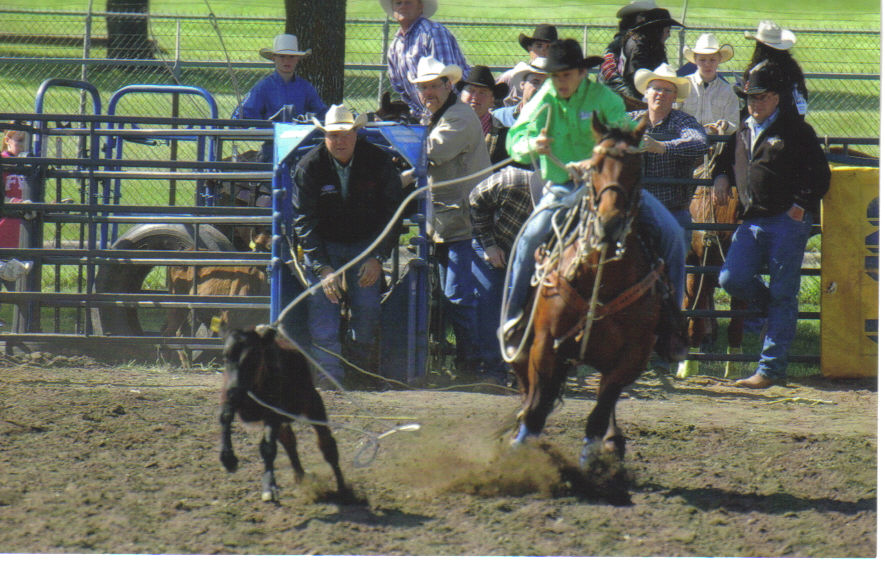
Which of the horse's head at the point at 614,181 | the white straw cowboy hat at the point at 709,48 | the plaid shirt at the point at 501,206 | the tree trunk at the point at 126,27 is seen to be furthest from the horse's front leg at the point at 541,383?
the tree trunk at the point at 126,27

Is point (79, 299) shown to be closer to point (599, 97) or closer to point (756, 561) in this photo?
point (599, 97)

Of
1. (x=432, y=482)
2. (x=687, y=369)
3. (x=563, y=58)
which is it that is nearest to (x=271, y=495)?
(x=432, y=482)

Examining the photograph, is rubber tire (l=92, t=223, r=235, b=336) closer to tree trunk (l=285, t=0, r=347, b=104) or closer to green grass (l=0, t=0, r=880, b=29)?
tree trunk (l=285, t=0, r=347, b=104)

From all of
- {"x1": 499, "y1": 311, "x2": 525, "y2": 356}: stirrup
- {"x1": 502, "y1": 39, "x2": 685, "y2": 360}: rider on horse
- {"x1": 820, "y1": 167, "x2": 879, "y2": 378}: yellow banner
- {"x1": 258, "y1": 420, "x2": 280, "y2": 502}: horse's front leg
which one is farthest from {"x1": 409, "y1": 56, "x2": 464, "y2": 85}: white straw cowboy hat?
{"x1": 258, "y1": 420, "x2": 280, "y2": 502}: horse's front leg

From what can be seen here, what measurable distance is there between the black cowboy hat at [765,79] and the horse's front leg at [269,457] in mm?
4810

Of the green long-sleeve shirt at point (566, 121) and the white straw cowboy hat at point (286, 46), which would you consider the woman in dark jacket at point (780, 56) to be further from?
the white straw cowboy hat at point (286, 46)

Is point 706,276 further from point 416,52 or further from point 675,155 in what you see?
point 416,52

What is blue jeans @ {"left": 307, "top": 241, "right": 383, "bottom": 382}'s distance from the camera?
8.02 m

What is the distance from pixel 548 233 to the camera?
6.16 meters

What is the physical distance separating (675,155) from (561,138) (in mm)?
2806

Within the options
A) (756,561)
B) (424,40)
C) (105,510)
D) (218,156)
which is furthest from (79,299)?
(756,561)

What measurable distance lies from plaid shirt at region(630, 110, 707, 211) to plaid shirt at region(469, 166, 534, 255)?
1.01 m

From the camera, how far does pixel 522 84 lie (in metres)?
8.70

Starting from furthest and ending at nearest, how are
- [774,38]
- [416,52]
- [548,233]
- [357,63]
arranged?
[357,63], [416,52], [774,38], [548,233]
